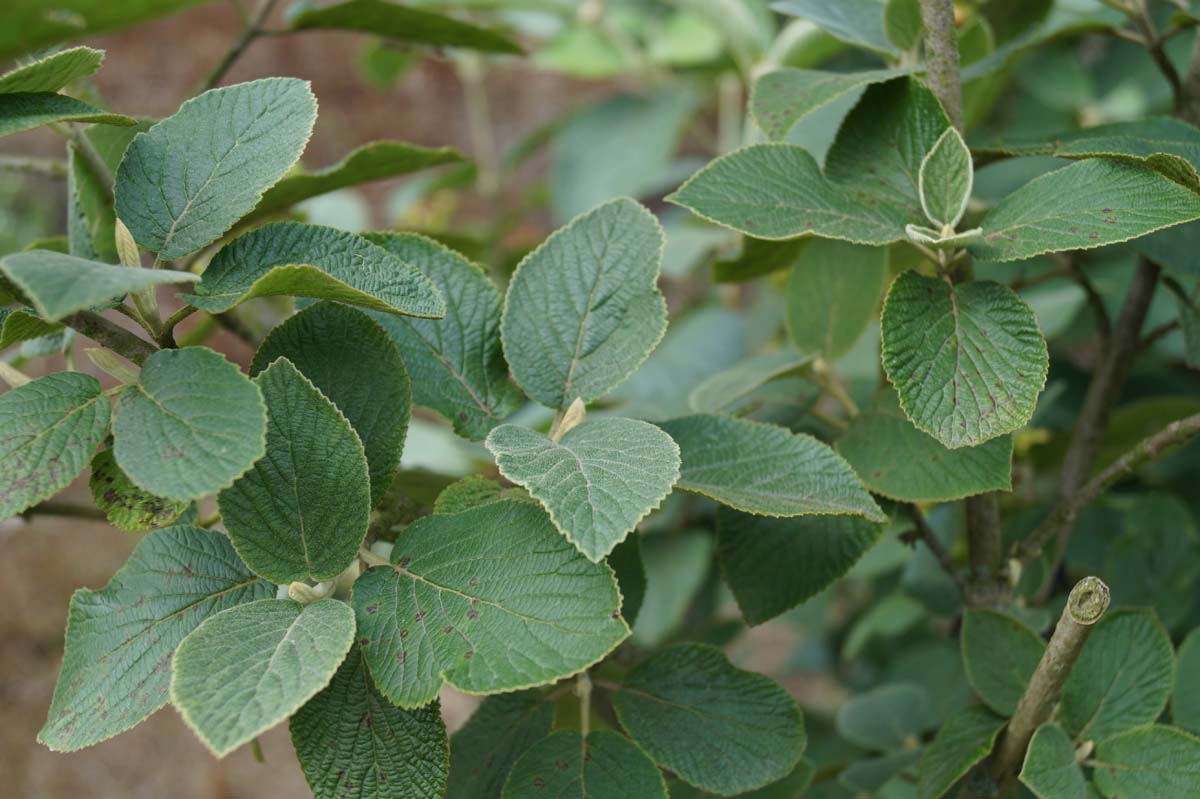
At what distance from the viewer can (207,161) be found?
378 mm

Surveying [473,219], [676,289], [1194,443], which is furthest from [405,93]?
[1194,443]

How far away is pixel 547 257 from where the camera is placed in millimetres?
441

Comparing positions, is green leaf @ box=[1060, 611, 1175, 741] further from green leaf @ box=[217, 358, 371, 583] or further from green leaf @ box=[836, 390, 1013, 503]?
green leaf @ box=[217, 358, 371, 583]

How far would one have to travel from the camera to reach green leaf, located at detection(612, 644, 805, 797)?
1.38ft

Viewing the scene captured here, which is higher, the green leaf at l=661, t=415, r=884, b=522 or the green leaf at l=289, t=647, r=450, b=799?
the green leaf at l=661, t=415, r=884, b=522

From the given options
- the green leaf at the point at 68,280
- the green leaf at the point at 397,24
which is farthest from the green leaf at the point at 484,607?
the green leaf at the point at 397,24

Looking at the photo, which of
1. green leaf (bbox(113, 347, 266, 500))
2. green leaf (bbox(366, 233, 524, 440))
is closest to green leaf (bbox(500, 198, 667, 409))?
green leaf (bbox(366, 233, 524, 440))

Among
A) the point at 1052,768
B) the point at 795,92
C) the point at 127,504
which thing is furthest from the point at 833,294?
the point at 127,504

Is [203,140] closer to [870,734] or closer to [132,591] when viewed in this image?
[132,591]

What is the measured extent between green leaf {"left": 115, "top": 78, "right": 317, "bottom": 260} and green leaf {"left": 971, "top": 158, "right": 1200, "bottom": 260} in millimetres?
256

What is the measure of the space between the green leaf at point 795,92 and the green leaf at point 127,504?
0.27 metres

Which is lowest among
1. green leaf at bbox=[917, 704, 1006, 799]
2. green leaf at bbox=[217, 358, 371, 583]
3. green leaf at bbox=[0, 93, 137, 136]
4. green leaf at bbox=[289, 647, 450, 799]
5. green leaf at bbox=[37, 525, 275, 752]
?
green leaf at bbox=[917, 704, 1006, 799]

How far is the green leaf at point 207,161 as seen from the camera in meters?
0.37

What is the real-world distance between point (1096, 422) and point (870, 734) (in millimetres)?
225
